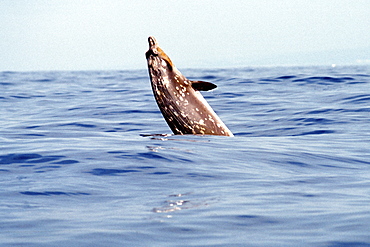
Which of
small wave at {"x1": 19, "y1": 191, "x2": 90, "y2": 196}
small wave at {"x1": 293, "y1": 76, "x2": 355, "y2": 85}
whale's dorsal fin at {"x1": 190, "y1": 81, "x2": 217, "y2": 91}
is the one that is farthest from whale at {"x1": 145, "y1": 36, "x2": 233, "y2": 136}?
small wave at {"x1": 293, "y1": 76, "x2": 355, "y2": 85}

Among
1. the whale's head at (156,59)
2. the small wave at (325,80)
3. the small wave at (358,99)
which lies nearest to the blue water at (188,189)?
the whale's head at (156,59)

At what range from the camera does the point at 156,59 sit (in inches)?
460

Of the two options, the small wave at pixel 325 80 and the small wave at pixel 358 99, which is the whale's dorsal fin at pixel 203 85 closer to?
the small wave at pixel 358 99

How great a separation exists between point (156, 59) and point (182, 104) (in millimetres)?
1165

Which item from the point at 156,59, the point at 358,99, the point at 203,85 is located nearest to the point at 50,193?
the point at 203,85

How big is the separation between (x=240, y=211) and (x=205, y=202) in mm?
489

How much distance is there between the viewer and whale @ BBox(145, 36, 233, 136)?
11.2 meters

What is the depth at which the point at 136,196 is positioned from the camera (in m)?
6.27

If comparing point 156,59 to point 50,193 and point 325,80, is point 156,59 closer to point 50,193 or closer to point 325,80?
point 50,193

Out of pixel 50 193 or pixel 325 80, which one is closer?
pixel 50 193

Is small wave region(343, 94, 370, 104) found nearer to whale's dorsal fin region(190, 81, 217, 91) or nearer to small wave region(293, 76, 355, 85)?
small wave region(293, 76, 355, 85)

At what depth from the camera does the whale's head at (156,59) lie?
38.0 feet

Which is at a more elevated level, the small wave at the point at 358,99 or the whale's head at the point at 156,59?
the whale's head at the point at 156,59

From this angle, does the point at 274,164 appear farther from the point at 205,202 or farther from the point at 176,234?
the point at 176,234
